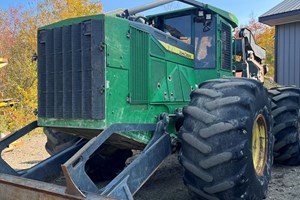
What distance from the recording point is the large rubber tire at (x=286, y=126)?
554 cm

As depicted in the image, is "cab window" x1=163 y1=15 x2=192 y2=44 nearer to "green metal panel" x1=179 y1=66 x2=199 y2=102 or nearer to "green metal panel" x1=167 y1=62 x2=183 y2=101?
"green metal panel" x1=179 y1=66 x2=199 y2=102

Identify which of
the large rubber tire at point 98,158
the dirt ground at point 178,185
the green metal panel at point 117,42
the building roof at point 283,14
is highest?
the building roof at point 283,14

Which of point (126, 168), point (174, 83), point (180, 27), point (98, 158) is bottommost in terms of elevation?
point (98, 158)

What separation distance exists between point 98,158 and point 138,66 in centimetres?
199

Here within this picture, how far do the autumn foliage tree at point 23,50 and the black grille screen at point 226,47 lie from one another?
9332 millimetres

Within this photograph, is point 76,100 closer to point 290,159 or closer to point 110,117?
point 110,117

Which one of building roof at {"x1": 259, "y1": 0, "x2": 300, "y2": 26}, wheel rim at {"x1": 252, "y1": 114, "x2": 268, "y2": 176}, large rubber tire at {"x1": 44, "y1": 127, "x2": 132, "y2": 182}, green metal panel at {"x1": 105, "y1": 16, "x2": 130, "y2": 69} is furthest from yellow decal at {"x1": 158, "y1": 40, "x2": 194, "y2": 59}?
building roof at {"x1": 259, "y1": 0, "x2": 300, "y2": 26}

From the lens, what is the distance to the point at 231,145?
11.3ft

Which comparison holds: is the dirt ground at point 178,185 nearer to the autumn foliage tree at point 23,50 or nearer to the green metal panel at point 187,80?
the green metal panel at point 187,80

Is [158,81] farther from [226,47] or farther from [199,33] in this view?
[226,47]

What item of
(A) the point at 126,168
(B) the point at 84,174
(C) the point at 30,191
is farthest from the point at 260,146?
(C) the point at 30,191

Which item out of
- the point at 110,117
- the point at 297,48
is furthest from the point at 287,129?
the point at 297,48

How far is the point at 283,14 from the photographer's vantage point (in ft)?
33.3

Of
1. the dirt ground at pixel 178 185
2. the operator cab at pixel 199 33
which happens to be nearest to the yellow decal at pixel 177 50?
the operator cab at pixel 199 33
